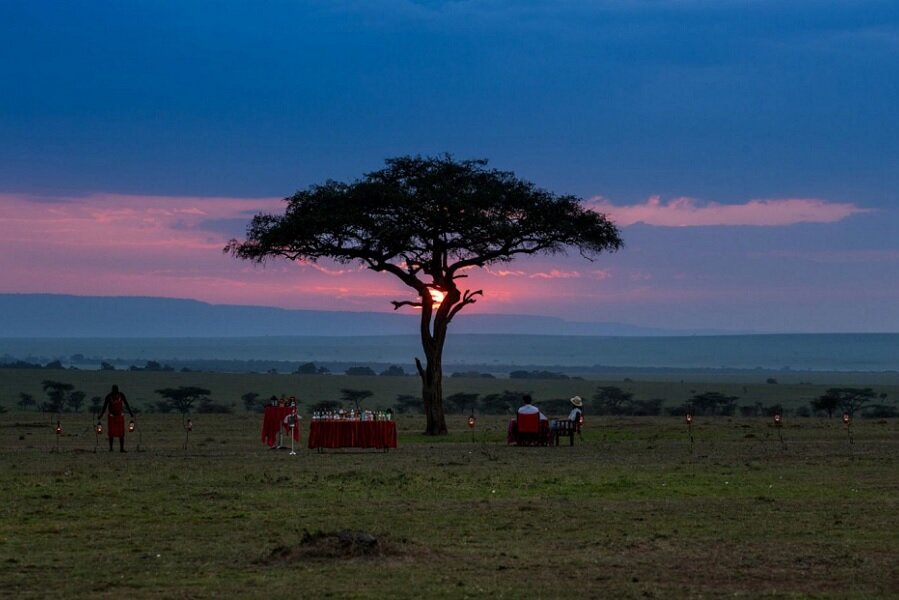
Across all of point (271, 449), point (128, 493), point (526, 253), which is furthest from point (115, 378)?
point (128, 493)

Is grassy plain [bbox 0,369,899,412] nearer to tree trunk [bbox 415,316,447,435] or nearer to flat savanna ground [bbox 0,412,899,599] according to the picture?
tree trunk [bbox 415,316,447,435]

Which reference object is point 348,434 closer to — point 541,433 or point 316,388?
point 541,433

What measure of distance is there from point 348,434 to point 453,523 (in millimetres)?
17205

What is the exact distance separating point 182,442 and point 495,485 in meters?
18.2

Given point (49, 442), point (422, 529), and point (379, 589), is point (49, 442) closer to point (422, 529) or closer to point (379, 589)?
point (422, 529)

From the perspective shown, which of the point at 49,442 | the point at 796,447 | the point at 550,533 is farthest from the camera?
the point at 49,442

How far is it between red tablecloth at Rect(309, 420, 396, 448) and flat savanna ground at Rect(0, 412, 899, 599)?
2.67 ft

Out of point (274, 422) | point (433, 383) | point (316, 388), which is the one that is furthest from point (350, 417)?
point (316, 388)

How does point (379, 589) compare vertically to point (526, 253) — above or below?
below

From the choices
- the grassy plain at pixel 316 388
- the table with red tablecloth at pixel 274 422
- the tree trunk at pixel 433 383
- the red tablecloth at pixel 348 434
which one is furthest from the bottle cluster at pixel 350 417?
the grassy plain at pixel 316 388

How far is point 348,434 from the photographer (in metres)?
36.6

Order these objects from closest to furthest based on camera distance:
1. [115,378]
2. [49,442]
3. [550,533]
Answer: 1. [550,533]
2. [49,442]
3. [115,378]

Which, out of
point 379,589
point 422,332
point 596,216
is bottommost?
point 379,589

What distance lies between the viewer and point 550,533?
61.0ft
